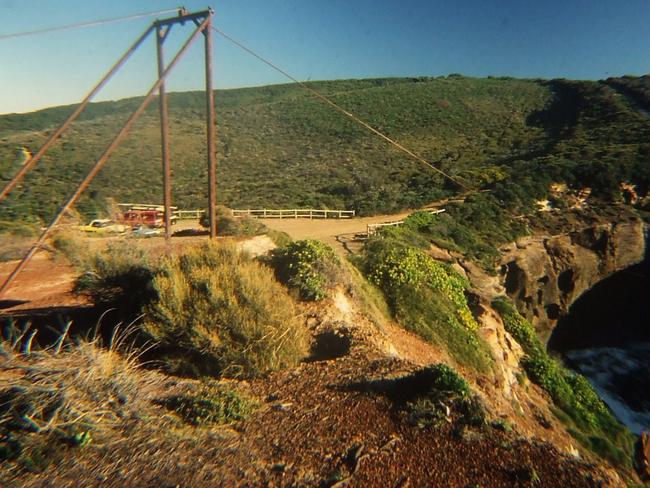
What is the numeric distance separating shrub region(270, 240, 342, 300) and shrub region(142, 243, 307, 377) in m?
1.92

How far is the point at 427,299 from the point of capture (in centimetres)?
1168

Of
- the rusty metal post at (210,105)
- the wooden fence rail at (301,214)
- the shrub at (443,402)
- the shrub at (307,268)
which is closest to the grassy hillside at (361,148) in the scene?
the wooden fence rail at (301,214)

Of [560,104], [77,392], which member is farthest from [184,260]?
[560,104]

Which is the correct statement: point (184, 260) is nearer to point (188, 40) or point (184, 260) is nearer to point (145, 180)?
point (188, 40)

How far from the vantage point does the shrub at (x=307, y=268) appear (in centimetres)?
934

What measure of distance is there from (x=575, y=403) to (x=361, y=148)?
111ft

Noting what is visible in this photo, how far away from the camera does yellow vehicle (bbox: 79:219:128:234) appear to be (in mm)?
14656

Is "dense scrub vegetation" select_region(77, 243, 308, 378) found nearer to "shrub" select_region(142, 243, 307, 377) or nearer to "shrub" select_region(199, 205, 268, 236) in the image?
"shrub" select_region(142, 243, 307, 377)

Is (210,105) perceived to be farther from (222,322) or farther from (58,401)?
(58,401)

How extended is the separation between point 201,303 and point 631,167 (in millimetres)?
26181

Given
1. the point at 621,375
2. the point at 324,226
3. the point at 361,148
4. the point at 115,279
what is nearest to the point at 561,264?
the point at 621,375

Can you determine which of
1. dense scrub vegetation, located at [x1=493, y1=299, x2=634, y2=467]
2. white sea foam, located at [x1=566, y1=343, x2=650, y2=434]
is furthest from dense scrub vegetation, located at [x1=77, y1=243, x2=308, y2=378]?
white sea foam, located at [x1=566, y1=343, x2=650, y2=434]

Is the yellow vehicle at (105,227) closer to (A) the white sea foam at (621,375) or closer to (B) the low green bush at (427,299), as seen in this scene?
(B) the low green bush at (427,299)

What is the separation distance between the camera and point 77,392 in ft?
15.8
